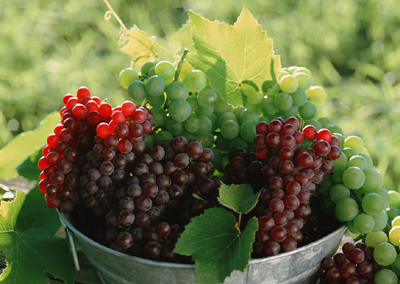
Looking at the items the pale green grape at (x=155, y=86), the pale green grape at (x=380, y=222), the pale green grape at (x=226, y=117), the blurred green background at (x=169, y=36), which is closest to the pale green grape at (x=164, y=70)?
the pale green grape at (x=155, y=86)

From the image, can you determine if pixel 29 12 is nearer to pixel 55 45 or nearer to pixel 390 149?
pixel 55 45

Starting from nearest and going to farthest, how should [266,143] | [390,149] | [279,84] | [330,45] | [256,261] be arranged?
[256,261] < [266,143] < [279,84] < [390,149] < [330,45]

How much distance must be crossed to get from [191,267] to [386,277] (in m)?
0.34

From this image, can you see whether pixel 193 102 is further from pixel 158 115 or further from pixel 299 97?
pixel 299 97

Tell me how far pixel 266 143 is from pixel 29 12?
7.74 feet

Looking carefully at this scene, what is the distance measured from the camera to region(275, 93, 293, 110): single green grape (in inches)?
32.5

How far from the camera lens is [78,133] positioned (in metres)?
0.77

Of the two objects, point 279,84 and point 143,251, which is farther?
point 279,84

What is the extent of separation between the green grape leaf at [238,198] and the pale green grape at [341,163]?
168 millimetres

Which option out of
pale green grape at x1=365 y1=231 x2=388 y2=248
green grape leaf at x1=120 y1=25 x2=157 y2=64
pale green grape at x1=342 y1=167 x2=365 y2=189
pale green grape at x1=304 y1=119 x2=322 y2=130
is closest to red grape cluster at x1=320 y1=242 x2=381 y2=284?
pale green grape at x1=365 y1=231 x2=388 y2=248

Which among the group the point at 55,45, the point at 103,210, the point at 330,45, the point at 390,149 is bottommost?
the point at 390,149

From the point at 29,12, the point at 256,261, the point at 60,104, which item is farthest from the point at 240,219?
the point at 29,12

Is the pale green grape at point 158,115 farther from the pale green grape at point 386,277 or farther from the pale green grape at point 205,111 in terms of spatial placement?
the pale green grape at point 386,277

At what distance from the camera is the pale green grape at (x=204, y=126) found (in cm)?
81
